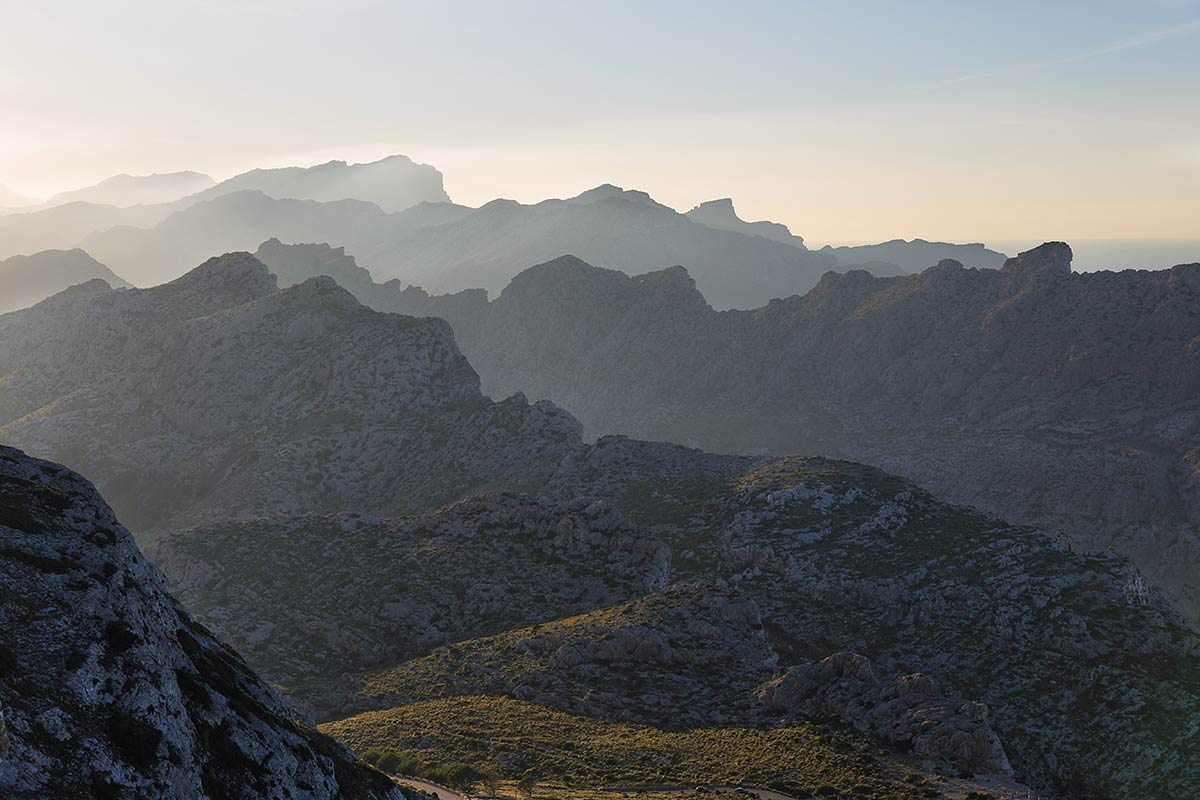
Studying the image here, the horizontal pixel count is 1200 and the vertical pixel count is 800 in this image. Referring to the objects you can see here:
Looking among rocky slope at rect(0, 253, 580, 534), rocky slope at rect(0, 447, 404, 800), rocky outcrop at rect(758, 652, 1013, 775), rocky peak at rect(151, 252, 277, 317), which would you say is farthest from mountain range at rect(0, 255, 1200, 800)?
rocky slope at rect(0, 447, 404, 800)

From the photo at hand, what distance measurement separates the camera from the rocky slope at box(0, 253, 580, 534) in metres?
132

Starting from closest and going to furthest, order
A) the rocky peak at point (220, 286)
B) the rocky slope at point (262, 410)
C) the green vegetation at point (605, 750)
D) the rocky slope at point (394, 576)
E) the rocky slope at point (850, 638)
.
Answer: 1. the green vegetation at point (605, 750)
2. the rocky slope at point (850, 638)
3. the rocky slope at point (394, 576)
4. the rocky slope at point (262, 410)
5. the rocky peak at point (220, 286)

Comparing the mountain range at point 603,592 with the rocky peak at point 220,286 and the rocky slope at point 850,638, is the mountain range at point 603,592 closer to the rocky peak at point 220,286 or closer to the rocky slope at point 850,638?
the rocky slope at point 850,638

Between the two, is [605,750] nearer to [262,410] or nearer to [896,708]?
[896,708]

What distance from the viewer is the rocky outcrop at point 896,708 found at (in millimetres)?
58719

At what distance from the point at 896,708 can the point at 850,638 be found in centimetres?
2281

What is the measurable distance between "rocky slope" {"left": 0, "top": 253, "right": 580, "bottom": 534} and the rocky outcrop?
64498mm

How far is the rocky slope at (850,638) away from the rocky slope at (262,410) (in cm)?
3198

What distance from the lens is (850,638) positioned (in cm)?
8650

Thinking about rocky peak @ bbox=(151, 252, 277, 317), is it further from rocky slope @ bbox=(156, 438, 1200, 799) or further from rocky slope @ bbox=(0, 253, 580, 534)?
rocky slope @ bbox=(156, 438, 1200, 799)

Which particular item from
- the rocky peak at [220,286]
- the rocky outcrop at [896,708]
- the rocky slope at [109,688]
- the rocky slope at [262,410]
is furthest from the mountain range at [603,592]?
the rocky slope at [109,688]

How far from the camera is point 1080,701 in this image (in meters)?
72.9

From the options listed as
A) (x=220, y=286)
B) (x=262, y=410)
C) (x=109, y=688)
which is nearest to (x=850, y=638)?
(x=109, y=688)

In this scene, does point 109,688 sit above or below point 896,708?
above
